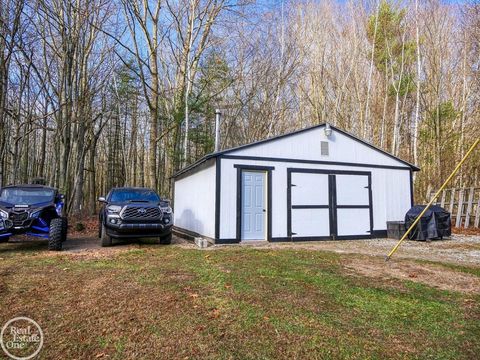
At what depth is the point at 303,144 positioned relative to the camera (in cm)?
1047

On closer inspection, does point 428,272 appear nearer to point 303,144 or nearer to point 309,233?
point 309,233

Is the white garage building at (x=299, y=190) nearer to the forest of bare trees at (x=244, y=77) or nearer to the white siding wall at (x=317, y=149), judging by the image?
the white siding wall at (x=317, y=149)

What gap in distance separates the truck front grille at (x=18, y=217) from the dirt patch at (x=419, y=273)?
6990 millimetres

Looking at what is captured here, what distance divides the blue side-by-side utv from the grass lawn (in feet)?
4.62

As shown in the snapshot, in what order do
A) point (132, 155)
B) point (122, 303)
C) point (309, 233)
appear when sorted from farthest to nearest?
point (132, 155), point (309, 233), point (122, 303)

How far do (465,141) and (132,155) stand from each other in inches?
878

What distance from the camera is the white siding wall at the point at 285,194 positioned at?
9195 millimetres

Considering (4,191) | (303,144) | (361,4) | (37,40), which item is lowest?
(4,191)

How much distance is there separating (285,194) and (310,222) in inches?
49.5

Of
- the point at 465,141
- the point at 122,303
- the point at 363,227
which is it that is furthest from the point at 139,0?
the point at 465,141

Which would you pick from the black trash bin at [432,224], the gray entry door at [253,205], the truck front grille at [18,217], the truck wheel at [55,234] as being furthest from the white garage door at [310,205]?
the truck front grille at [18,217]

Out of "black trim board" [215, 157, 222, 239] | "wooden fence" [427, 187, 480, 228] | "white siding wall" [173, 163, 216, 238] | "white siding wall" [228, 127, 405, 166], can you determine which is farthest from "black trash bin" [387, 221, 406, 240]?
"white siding wall" [173, 163, 216, 238]

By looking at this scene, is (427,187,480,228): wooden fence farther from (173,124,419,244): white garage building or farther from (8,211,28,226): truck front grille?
(8,211,28,226): truck front grille

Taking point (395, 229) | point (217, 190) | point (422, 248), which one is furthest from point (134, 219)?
point (395, 229)
